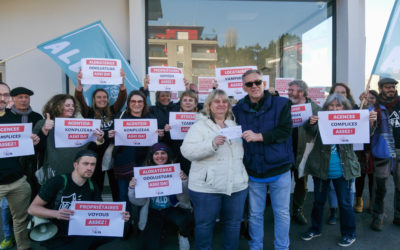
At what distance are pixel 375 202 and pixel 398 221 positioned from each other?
47 cm

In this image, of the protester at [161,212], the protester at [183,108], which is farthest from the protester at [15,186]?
the protester at [183,108]

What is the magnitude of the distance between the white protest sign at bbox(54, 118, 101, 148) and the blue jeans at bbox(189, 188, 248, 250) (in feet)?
4.74

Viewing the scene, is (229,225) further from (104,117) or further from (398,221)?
(398,221)

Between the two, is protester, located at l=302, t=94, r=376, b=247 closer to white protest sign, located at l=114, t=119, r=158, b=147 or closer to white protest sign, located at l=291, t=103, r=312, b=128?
white protest sign, located at l=291, t=103, r=312, b=128

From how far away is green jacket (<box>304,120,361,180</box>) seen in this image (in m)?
3.59

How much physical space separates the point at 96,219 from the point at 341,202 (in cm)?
275

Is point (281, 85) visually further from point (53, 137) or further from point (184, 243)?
point (53, 137)

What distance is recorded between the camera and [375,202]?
4.33m

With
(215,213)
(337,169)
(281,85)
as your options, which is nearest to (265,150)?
(215,213)

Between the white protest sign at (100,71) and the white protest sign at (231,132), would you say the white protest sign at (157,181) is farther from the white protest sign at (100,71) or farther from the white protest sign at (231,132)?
the white protest sign at (100,71)

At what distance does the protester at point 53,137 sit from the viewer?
3.55m

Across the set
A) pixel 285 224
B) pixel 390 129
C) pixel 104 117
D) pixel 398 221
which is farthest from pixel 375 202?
pixel 104 117

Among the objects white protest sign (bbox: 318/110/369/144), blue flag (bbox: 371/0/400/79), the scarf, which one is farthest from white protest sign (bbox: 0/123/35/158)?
blue flag (bbox: 371/0/400/79)

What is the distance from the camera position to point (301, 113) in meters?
3.94
